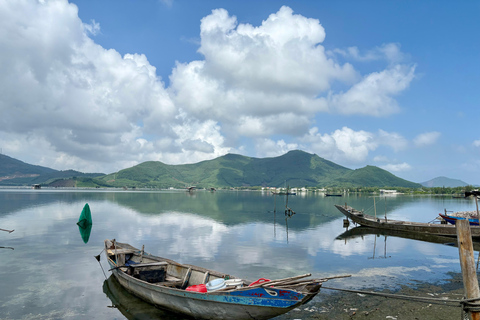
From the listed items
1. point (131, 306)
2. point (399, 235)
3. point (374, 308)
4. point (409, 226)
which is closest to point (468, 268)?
point (374, 308)

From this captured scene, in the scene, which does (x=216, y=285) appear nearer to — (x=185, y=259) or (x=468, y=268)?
(x=468, y=268)

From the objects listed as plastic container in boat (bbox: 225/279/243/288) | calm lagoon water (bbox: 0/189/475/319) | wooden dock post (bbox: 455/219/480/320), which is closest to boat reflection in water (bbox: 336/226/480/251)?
calm lagoon water (bbox: 0/189/475/319)

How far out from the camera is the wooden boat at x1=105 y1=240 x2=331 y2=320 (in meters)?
10.9

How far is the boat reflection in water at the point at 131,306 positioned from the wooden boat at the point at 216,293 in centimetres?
46

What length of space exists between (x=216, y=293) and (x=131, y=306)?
6.43m

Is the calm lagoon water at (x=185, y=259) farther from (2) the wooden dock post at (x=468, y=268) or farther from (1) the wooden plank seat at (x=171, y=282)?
(2) the wooden dock post at (x=468, y=268)

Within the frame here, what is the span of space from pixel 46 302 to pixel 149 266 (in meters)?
5.68

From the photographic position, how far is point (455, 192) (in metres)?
194

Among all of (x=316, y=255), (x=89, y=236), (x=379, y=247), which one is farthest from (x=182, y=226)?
(x=379, y=247)

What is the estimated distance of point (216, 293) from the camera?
11531mm

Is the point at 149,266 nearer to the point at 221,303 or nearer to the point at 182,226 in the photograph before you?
the point at 221,303

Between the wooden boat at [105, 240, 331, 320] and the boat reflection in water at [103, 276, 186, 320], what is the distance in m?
0.46

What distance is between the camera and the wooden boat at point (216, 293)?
35.7 ft

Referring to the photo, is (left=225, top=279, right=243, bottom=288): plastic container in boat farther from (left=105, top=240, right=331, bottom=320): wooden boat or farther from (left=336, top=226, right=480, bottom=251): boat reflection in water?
(left=336, top=226, right=480, bottom=251): boat reflection in water
